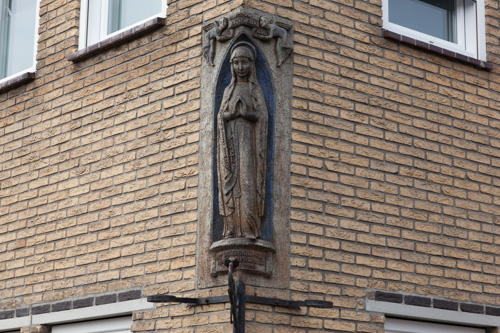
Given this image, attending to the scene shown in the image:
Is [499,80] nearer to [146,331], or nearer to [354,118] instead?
[354,118]

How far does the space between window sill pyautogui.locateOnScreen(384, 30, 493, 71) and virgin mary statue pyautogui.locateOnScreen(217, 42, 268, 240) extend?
1423 mm

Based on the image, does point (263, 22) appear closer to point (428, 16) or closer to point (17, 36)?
point (428, 16)

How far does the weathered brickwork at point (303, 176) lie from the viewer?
7.71m

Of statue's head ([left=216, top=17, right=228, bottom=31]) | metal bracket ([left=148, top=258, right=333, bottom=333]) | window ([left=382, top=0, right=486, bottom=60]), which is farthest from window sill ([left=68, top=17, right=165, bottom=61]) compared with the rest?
metal bracket ([left=148, top=258, right=333, bottom=333])

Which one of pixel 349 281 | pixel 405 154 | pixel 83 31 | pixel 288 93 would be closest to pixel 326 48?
pixel 288 93

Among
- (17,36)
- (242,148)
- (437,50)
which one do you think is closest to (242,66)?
(242,148)

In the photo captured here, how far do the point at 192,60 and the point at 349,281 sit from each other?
6.76ft

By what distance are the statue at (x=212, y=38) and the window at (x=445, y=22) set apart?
1793 millimetres

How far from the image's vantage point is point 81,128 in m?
8.95

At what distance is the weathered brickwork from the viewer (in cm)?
771

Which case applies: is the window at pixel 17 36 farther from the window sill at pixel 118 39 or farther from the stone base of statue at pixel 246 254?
the stone base of statue at pixel 246 254

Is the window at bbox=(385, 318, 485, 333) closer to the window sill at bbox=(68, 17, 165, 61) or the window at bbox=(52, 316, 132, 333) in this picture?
the window at bbox=(52, 316, 132, 333)

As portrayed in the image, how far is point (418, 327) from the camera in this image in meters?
8.30

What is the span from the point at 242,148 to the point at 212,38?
0.95 metres
